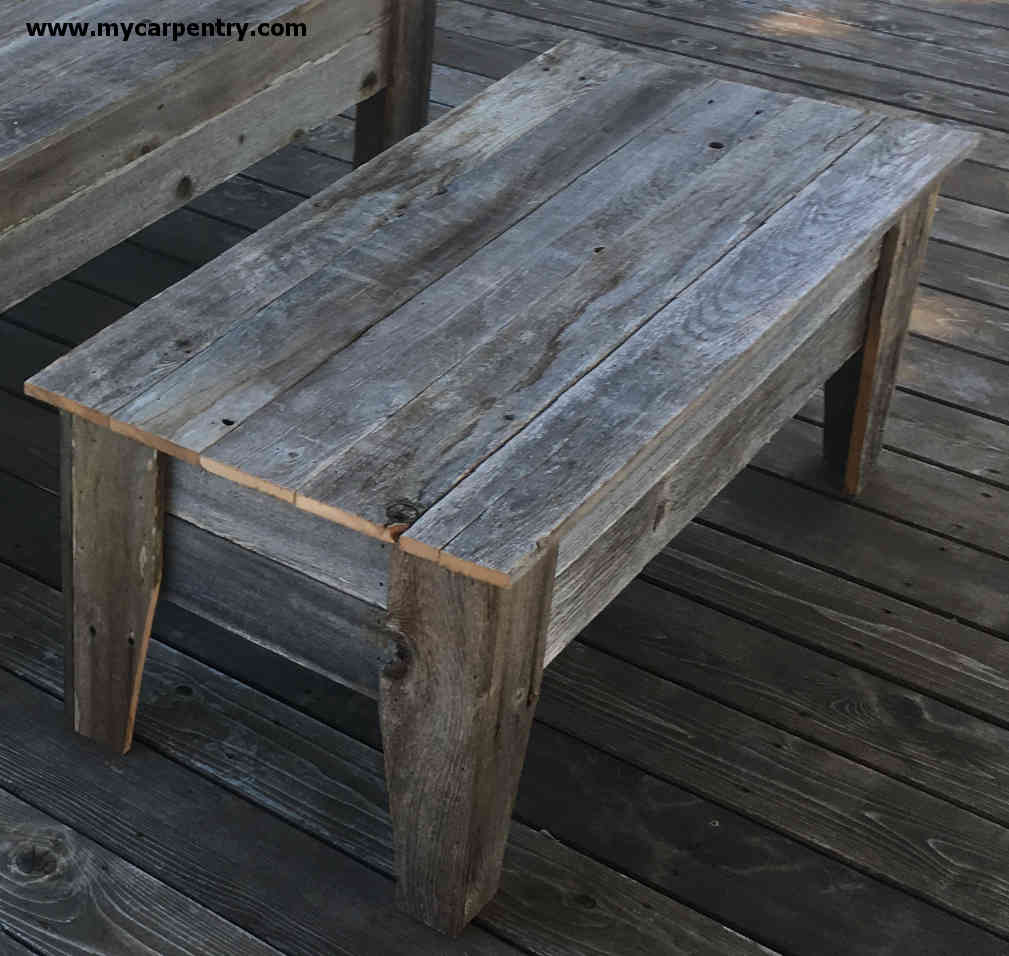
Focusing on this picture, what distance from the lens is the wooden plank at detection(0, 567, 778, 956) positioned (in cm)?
153

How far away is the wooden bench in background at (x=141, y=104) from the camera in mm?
1902

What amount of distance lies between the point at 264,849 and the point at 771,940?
49 centimetres

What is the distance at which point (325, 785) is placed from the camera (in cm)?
167

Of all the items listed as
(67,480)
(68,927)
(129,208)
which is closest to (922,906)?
(68,927)

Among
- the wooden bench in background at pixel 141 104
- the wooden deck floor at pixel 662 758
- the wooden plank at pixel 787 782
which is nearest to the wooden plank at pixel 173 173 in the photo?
the wooden bench in background at pixel 141 104

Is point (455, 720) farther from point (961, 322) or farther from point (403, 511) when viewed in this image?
point (961, 322)

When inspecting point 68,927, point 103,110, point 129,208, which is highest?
point 103,110

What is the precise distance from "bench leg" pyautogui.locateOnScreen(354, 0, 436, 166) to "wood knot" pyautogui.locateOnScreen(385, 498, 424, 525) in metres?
1.42

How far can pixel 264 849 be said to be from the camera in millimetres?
1590

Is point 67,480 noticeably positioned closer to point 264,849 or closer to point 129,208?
point 264,849

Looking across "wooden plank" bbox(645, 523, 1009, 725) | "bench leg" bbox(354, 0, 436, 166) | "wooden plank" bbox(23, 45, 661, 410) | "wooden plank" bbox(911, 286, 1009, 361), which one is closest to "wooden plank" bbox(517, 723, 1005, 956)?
"wooden plank" bbox(645, 523, 1009, 725)

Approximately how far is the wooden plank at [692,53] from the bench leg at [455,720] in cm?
209

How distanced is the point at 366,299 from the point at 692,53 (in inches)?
81.5

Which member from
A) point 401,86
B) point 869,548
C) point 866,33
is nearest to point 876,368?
point 869,548
